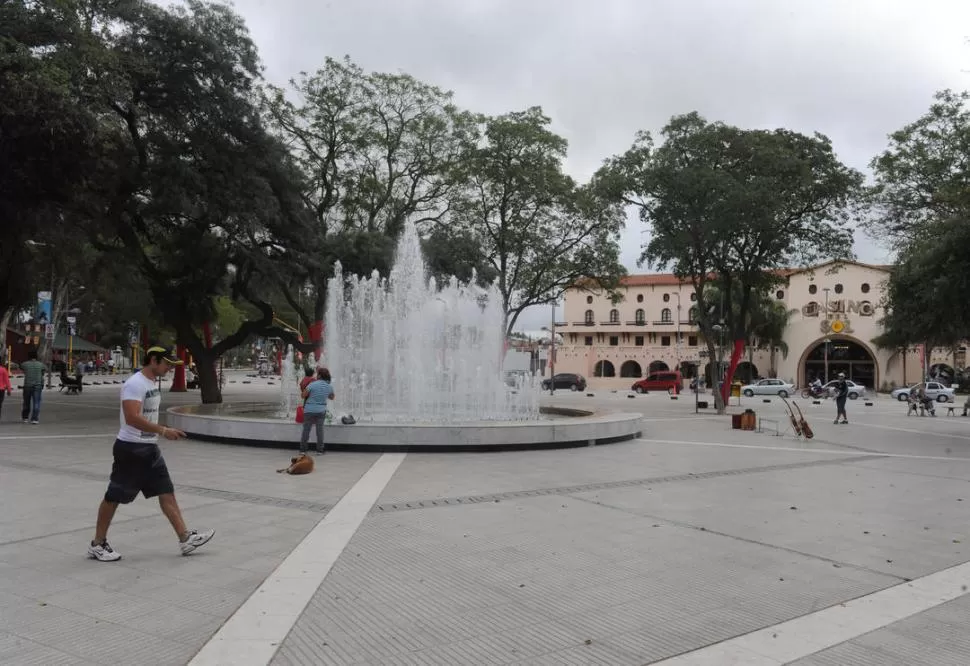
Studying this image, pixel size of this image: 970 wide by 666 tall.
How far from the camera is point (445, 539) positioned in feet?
20.6

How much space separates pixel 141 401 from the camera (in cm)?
543

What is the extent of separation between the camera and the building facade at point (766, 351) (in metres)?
58.2

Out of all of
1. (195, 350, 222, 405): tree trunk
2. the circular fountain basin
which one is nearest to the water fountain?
the circular fountain basin

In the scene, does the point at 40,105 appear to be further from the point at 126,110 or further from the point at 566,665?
the point at 566,665

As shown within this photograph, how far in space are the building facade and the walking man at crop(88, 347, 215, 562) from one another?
158 ft

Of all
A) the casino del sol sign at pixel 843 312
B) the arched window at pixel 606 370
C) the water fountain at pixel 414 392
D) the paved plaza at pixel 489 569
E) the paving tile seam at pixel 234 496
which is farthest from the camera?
→ the arched window at pixel 606 370

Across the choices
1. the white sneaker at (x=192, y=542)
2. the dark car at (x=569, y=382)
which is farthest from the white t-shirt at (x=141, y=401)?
Answer: the dark car at (x=569, y=382)

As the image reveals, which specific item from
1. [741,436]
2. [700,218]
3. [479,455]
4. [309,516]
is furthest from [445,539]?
[700,218]

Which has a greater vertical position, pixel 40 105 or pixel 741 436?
pixel 40 105

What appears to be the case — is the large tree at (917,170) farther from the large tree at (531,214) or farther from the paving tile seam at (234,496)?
the paving tile seam at (234,496)

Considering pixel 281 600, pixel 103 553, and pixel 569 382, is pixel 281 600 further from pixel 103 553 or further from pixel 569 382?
pixel 569 382

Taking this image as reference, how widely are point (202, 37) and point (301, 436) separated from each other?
12341mm

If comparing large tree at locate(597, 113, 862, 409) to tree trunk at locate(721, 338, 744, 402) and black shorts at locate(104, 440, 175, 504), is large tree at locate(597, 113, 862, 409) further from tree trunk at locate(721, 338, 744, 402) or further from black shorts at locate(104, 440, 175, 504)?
black shorts at locate(104, 440, 175, 504)

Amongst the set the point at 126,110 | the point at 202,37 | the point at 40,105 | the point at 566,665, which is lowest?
the point at 566,665
